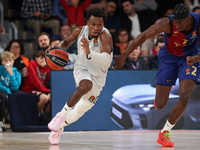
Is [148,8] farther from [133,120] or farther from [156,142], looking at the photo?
[156,142]

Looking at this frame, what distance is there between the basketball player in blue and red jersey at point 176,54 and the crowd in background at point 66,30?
9.18 ft

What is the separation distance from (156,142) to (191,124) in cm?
250

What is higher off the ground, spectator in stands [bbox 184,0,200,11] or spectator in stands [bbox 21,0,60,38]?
spectator in stands [bbox 184,0,200,11]

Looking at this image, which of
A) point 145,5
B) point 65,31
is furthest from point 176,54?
point 145,5

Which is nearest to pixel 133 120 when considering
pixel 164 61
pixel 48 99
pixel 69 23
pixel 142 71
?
pixel 142 71

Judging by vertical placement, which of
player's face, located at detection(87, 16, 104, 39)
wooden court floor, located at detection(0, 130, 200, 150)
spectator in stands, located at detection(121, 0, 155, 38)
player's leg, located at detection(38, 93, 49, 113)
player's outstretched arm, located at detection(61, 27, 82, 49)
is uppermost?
player's face, located at detection(87, 16, 104, 39)

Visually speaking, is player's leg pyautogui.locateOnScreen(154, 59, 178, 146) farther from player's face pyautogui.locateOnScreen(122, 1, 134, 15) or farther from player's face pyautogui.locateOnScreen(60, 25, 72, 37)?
player's face pyautogui.locateOnScreen(122, 1, 134, 15)

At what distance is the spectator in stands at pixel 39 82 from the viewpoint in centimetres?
891

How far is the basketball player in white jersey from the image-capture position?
240 inches

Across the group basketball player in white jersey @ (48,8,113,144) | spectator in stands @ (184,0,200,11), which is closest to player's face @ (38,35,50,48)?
basketball player in white jersey @ (48,8,113,144)

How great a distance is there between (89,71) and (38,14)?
6.04 meters

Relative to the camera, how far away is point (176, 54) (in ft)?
21.0

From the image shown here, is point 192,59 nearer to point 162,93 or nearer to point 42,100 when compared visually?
point 162,93

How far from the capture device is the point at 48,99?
8914mm
